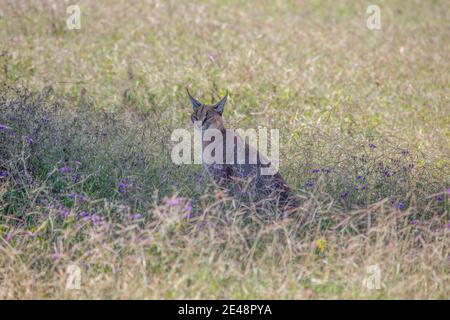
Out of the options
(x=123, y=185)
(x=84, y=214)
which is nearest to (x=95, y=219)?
(x=84, y=214)

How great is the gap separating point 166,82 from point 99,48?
6.14 ft

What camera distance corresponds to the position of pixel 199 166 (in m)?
6.60

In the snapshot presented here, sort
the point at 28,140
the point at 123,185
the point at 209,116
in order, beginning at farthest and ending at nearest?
the point at 209,116, the point at 28,140, the point at 123,185

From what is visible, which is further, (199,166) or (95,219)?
(199,166)

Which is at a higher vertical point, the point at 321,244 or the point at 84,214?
the point at 84,214

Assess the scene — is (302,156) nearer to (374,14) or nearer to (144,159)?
(144,159)

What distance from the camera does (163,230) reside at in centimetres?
446

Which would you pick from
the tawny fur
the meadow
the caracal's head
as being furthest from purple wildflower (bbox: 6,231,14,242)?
the caracal's head

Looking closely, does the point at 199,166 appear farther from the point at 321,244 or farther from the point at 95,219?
the point at 321,244

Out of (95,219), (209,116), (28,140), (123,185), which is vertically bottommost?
(95,219)

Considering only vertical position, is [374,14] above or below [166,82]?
above

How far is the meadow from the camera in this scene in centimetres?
459
